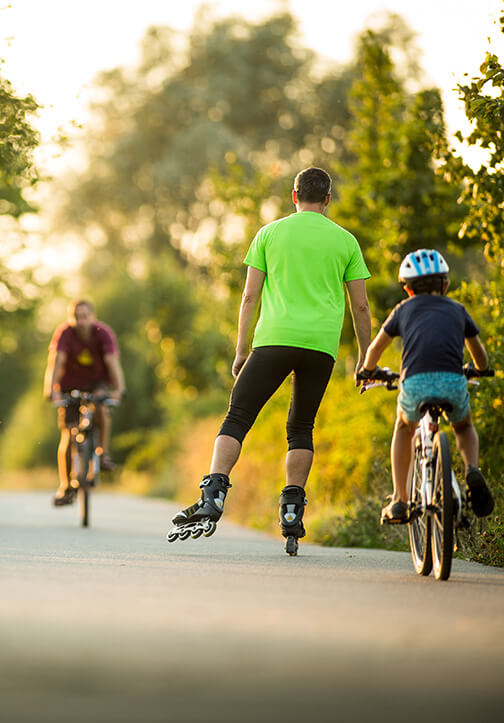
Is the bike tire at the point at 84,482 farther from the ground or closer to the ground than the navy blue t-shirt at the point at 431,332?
closer to the ground

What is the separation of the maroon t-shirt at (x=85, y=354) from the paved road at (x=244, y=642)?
540cm

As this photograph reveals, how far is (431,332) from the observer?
7402mm

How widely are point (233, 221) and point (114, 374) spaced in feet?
50.2

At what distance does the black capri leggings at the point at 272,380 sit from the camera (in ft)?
27.7

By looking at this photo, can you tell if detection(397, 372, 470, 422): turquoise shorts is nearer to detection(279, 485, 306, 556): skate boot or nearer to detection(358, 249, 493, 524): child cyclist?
detection(358, 249, 493, 524): child cyclist

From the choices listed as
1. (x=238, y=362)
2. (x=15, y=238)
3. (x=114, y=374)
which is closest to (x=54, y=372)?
(x=114, y=374)

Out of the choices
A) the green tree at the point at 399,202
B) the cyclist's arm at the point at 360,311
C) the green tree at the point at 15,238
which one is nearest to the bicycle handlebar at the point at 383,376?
the cyclist's arm at the point at 360,311

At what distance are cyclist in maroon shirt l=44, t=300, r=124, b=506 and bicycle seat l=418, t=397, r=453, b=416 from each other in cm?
627

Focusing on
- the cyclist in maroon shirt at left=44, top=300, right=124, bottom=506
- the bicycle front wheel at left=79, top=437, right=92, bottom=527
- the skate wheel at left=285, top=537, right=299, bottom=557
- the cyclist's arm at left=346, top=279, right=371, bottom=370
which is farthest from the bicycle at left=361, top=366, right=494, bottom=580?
the cyclist in maroon shirt at left=44, top=300, right=124, bottom=506

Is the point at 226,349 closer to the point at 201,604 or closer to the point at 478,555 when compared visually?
the point at 478,555

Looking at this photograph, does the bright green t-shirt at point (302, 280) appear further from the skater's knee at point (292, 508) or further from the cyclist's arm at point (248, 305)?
the skater's knee at point (292, 508)

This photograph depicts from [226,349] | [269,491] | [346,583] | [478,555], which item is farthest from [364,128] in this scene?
[346,583]

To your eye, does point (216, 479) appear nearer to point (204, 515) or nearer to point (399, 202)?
point (204, 515)

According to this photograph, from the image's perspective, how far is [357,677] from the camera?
459 centimetres
